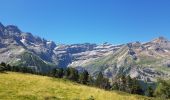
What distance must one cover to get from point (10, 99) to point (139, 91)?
165m

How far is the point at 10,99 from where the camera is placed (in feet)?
121

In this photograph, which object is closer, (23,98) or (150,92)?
(23,98)

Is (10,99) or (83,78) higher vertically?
(83,78)

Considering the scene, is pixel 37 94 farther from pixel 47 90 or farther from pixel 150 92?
pixel 150 92

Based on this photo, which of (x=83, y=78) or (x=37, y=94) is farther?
(x=83, y=78)

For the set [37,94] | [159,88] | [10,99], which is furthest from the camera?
[159,88]

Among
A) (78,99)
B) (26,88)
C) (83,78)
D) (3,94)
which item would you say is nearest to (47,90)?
(26,88)

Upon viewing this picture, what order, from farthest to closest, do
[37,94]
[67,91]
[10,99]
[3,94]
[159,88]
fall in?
[159,88], [67,91], [37,94], [3,94], [10,99]

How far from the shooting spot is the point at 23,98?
127ft

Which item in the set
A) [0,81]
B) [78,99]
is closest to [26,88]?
[0,81]

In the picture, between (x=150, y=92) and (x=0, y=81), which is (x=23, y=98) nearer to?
(x=0, y=81)

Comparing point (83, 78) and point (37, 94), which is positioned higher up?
point (83, 78)

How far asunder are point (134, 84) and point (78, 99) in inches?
6064

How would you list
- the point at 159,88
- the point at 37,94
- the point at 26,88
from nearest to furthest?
the point at 37,94 → the point at 26,88 → the point at 159,88
